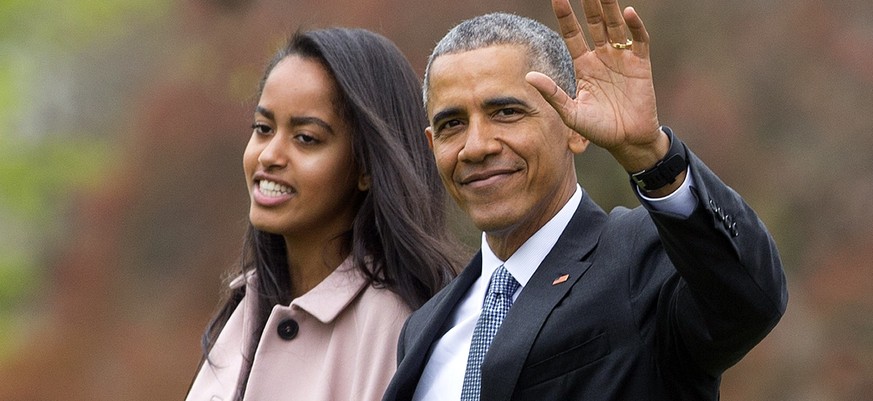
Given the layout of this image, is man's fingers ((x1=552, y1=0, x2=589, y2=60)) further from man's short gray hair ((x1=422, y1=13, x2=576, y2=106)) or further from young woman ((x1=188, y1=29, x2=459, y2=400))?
young woman ((x1=188, y1=29, x2=459, y2=400))

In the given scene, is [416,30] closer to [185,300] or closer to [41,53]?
[185,300]

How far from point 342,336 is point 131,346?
353 cm

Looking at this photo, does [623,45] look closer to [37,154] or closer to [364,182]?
[364,182]

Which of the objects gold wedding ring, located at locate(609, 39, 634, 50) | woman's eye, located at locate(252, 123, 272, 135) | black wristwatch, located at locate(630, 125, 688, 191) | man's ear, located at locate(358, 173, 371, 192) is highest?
gold wedding ring, located at locate(609, 39, 634, 50)

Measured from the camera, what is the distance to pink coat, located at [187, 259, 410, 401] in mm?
3982

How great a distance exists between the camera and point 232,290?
4555 mm

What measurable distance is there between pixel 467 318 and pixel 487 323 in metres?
0.17

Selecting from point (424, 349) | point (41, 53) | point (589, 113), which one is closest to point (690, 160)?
point (589, 113)

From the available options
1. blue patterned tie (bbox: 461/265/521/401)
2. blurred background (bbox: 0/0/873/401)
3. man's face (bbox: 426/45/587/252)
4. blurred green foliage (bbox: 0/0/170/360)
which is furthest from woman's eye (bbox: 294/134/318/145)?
blurred green foliage (bbox: 0/0/170/360)

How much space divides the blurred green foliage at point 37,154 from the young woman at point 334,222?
358cm

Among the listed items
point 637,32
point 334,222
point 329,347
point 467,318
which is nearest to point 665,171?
point 637,32

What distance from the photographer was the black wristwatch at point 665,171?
285cm

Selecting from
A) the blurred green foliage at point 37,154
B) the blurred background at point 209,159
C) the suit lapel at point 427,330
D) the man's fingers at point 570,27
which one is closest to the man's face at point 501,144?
the suit lapel at point 427,330

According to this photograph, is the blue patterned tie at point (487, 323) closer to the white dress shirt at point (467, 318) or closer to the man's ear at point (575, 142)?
the white dress shirt at point (467, 318)
